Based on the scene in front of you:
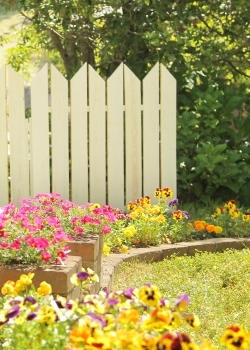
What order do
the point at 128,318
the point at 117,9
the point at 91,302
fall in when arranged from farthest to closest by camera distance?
the point at 117,9, the point at 91,302, the point at 128,318

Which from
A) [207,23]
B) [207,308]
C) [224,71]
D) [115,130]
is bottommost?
[207,308]

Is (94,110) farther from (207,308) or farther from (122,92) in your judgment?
(207,308)

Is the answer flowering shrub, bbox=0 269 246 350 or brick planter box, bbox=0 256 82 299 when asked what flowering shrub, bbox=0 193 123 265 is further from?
flowering shrub, bbox=0 269 246 350

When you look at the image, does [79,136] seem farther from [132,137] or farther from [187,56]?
[187,56]

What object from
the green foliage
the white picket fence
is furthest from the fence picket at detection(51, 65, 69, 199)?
the green foliage

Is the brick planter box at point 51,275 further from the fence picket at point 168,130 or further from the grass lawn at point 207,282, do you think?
the fence picket at point 168,130

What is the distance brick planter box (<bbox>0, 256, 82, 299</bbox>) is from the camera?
Answer: 11.6ft

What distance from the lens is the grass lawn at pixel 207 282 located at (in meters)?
4.07

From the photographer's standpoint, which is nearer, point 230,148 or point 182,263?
point 182,263

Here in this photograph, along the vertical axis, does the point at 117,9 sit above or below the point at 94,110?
above

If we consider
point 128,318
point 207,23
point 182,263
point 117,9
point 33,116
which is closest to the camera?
point 128,318

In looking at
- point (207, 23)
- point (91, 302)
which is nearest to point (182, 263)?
point (91, 302)

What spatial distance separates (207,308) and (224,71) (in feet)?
14.1

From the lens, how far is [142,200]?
6.29 m
